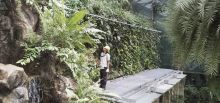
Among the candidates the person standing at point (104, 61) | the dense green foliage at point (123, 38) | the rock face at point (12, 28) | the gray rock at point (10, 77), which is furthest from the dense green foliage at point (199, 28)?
the dense green foliage at point (123, 38)

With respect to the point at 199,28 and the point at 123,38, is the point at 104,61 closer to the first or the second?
the point at 199,28

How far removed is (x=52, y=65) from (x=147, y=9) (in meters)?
9.87

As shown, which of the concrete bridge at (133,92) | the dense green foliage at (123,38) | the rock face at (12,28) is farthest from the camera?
the dense green foliage at (123,38)

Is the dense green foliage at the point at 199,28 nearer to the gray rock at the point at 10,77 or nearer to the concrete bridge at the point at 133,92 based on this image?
the gray rock at the point at 10,77

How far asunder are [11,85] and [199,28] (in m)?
1.64

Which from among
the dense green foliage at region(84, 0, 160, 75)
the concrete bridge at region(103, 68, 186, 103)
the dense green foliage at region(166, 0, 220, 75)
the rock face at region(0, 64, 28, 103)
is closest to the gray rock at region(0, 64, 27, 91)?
the rock face at region(0, 64, 28, 103)

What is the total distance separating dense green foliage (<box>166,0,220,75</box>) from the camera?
2.72m

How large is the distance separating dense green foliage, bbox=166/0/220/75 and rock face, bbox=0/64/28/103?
1.41 meters

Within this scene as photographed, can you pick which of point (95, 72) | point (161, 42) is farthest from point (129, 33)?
point (161, 42)

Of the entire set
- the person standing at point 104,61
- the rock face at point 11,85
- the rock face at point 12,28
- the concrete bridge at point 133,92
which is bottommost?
the concrete bridge at point 133,92

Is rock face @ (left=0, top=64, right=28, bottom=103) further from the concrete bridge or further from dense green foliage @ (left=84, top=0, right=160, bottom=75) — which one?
dense green foliage @ (left=84, top=0, right=160, bottom=75)

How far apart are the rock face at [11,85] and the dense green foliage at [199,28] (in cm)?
141

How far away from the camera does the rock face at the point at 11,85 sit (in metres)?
3.29

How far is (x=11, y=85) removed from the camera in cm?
335
